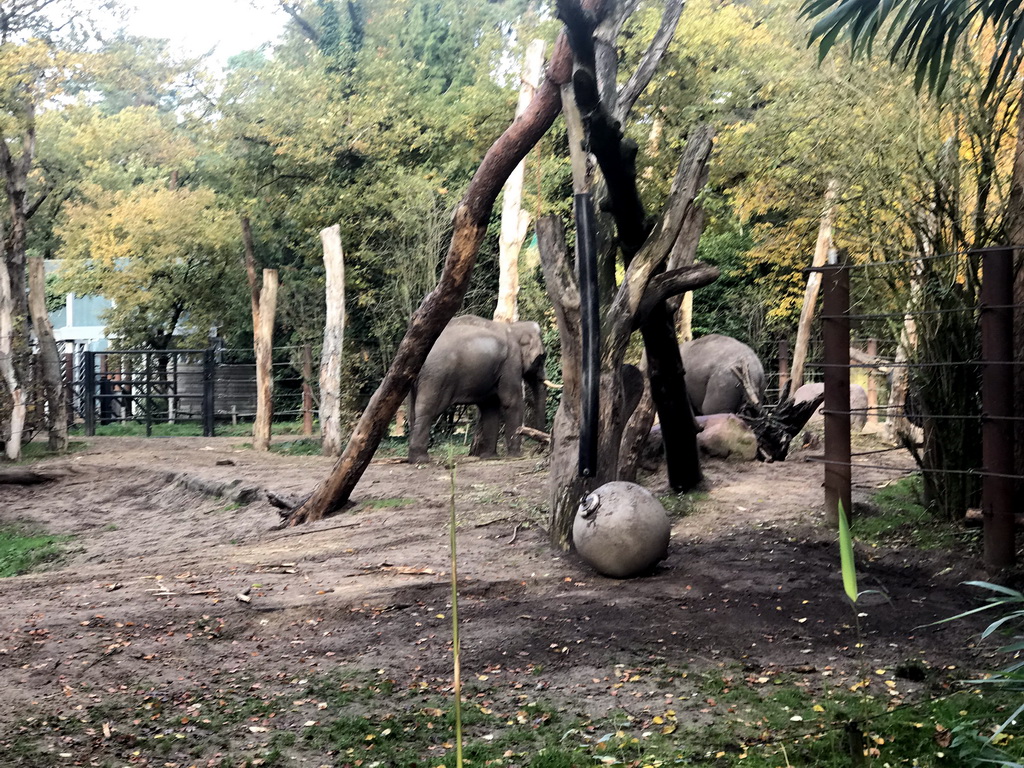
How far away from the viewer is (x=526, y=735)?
395 centimetres

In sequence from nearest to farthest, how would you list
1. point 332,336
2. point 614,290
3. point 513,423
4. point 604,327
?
1. point 604,327
2. point 614,290
3. point 513,423
4. point 332,336

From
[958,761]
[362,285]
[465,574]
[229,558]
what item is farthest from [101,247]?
[958,761]

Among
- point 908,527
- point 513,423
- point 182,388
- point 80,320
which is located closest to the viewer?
point 908,527

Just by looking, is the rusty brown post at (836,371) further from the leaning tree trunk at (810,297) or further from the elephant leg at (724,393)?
the leaning tree trunk at (810,297)

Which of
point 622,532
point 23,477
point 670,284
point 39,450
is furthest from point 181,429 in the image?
point 622,532

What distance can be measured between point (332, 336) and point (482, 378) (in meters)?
2.36

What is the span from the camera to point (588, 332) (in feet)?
22.9

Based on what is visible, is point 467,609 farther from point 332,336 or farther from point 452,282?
point 332,336

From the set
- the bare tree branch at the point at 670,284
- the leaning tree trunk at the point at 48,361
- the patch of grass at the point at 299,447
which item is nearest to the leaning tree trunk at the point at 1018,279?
the bare tree branch at the point at 670,284

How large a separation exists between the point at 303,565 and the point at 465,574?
1317 mm

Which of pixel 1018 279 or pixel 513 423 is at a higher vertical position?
pixel 1018 279

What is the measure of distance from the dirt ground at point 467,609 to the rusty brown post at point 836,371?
1.70 feet

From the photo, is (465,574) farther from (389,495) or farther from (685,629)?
(389,495)

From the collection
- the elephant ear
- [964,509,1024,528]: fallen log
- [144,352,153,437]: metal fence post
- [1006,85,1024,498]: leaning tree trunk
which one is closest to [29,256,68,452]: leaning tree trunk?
[144,352,153,437]: metal fence post
